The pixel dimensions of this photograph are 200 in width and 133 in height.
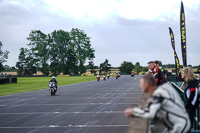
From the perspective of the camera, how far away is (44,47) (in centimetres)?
11788

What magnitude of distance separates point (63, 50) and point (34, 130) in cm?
11239

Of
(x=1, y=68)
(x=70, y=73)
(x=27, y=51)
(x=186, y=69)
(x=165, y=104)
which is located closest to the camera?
(x=165, y=104)

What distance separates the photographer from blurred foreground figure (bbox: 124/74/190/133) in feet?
11.7

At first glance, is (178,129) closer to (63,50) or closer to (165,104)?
(165,104)

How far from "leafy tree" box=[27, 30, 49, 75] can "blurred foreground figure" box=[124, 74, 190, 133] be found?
113 m

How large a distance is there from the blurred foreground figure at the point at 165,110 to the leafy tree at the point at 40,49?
4467 inches

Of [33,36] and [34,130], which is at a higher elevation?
[33,36]

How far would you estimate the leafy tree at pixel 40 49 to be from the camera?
379 ft

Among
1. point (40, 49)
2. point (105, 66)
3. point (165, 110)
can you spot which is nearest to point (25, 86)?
point (165, 110)

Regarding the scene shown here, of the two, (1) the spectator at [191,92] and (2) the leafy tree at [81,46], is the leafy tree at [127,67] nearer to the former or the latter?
(2) the leafy tree at [81,46]

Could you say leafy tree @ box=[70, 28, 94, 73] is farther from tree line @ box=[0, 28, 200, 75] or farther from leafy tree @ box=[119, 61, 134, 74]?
leafy tree @ box=[119, 61, 134, 74]

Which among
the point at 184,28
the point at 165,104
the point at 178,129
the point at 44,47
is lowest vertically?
the point at 178,129

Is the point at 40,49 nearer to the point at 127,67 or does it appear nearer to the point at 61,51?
the point at 61,51

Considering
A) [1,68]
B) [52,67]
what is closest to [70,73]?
[52,67]
